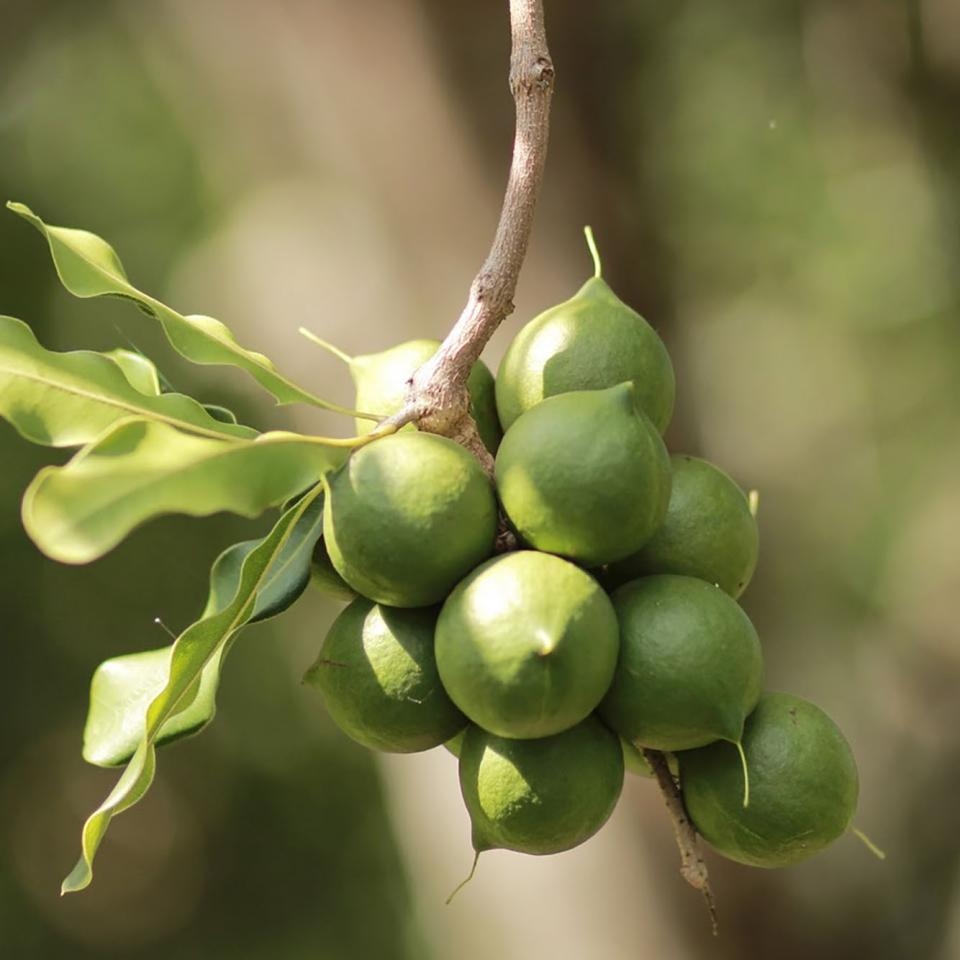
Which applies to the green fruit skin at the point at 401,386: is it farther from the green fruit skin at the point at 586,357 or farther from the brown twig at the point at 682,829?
the brown twig at the point at 682,829

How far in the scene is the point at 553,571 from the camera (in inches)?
43.4

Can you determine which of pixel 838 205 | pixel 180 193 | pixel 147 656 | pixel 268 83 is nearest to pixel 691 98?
pixel 838 205

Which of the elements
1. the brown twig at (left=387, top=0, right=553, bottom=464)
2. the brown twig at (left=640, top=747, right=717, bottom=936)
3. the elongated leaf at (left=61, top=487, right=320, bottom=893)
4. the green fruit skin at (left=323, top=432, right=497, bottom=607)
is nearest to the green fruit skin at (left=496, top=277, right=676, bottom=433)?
the brown twig at (left=387, top=0, right=553, bottom=464)

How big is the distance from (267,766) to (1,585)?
1.71 meters

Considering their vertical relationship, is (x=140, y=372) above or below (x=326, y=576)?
above

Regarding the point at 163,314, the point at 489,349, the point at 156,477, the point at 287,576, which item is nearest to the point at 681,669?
the point at 287,576

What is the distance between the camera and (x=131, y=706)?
1294 millimetres

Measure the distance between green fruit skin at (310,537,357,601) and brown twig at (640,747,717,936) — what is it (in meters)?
0.38

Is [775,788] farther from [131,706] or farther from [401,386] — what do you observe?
[131,706]

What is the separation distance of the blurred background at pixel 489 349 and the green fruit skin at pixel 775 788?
0.86 metres

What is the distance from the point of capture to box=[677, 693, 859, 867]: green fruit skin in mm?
1194

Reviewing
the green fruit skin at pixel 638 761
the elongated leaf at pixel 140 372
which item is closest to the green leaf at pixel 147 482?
the elongated leaf at pixel 140 372

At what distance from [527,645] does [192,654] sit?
0.35 m

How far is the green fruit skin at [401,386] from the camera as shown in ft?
4.35
